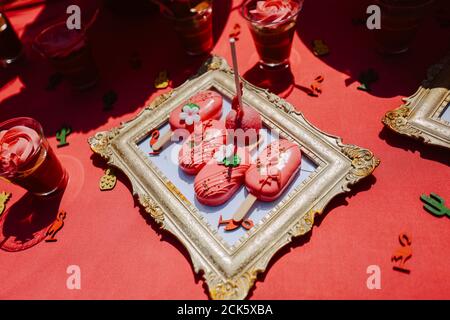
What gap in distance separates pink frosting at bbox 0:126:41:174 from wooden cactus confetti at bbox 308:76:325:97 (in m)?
1.29

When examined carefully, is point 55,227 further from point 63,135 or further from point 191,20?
point 191,20

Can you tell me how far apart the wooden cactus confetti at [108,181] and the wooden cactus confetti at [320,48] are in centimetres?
127

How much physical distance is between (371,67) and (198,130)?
38.2 inches

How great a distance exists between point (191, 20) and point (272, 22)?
444 millimetres

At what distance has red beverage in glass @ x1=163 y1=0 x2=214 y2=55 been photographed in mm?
1761

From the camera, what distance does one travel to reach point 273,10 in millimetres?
1619

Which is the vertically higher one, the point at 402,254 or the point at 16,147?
the point at 16,147

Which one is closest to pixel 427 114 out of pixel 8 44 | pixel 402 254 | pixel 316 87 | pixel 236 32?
pixel 316 87

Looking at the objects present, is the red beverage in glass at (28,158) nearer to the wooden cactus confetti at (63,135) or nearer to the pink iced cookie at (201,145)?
the wooden cactus confetti at (63,135)

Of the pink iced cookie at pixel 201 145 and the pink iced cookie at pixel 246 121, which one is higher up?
the pink iced cookie at pixel 246 121

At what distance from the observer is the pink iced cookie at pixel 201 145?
1444mm

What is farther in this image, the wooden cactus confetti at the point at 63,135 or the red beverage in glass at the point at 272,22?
the wooden cactus confetti at the point at 63,135

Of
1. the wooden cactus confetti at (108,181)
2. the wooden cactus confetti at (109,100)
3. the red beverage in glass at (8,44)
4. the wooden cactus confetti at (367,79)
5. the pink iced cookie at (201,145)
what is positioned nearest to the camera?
the pink iced cookie at (201,145)

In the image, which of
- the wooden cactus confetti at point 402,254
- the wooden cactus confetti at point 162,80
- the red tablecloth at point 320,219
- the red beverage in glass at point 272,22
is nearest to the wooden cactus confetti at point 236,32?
the red tablecloth at point 320,219
